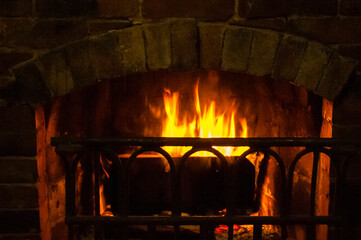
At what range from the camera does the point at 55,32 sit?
296cm

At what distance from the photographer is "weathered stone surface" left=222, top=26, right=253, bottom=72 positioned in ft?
9.77

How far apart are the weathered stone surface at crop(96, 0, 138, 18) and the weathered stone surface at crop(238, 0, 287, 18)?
32.8 inches

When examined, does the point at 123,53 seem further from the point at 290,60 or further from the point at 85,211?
the point at 85,211

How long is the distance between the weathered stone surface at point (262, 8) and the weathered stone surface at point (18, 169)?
2007 millimetres


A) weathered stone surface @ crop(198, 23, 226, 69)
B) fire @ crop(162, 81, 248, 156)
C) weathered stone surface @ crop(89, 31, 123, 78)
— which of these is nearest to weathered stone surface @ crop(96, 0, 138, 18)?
weathered stone surface @ crop(89, 31, 123, 78)

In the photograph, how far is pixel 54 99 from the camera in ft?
10.3

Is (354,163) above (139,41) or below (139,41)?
below

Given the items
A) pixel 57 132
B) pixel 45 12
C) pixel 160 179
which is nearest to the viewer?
pixel 45 12

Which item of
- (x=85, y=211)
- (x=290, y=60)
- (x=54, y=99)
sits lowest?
(x=85, y=211)

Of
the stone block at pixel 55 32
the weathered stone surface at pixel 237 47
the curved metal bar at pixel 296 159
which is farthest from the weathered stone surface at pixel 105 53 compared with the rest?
the curved metal bar at pixel 296 159

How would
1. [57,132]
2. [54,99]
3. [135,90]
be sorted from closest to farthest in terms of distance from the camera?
[54,99] → [57,132] → [135,90]

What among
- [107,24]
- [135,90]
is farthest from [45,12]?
[135,90]

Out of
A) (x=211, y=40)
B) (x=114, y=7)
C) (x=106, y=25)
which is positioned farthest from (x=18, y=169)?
(x=211, y=40)

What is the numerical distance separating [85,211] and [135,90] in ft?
4.63
